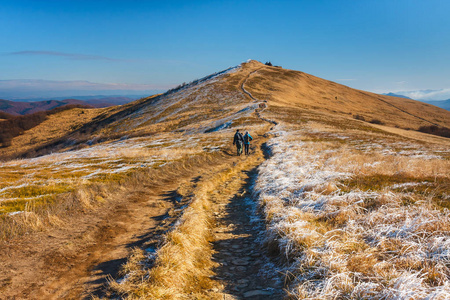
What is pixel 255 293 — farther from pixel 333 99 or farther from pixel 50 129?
pixel 50 129

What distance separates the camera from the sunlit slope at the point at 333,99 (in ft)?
278

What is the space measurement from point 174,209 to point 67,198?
392cm

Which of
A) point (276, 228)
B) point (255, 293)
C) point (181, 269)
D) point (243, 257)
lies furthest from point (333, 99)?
point (181, 269)

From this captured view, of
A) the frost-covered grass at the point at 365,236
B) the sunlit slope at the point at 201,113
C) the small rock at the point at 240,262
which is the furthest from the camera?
the sunlit slope at the point at 201,113

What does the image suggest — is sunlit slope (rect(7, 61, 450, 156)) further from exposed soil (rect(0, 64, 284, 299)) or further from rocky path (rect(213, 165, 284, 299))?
exposed soil (rect(0, 64, 284, 299))

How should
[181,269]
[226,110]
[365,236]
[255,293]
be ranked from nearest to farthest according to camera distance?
[255,293] < [181,269] < [365,236] < [226,110]

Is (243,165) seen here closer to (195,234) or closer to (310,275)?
(195,234)

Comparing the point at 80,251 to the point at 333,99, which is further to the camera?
the point at 333,99

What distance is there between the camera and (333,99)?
99938 mm

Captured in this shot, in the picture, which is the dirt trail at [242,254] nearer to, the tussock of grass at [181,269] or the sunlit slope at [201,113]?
the tussock of grass at [181,269]

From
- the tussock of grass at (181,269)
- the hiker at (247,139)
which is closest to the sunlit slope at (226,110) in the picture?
the hiker at (247,139)

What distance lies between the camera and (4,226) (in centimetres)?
688

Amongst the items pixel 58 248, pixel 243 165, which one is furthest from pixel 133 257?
pixel 243 165

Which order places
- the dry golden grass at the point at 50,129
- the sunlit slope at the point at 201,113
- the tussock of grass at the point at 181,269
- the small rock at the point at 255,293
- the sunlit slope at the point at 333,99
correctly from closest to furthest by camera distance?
1. the tussock of grass at the point at 181,269
2. the small rock at the point at 255,293
3. the sunlit slope at the point at 201,113
4. the dry golden grass at the point at 50,129
5. the sunlit slope at the point at 333,99
